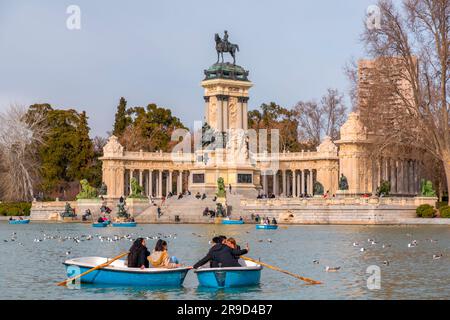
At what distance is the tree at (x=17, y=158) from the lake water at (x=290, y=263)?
41641mm

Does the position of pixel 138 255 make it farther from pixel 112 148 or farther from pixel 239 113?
pixel 112 148

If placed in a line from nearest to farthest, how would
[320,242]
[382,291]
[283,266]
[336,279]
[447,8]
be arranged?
1. [382,291]
2. [336,279]
3. [283,266]
4. [320,242]
5. [447,8]

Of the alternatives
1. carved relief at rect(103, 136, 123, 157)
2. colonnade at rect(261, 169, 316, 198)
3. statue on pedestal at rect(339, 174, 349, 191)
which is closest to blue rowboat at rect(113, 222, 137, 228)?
statue on pedestal at rect(339, 174, 349, 191)

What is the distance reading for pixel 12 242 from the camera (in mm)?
54281

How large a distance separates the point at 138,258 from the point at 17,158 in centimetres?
7683

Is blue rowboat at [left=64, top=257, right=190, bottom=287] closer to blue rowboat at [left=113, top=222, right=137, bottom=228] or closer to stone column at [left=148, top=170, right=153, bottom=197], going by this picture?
blue rowboat at [left=113, top=222, right=137, bottom=228]

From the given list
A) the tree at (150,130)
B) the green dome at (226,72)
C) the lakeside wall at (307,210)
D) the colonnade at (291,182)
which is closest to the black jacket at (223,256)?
the lakeside wall at (307,210)

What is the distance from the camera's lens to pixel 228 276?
29859 millimetres

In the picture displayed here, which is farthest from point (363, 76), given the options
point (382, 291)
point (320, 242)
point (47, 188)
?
point (382, 291)

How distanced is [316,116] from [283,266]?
263 feet

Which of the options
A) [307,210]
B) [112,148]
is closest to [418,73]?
[307,210]

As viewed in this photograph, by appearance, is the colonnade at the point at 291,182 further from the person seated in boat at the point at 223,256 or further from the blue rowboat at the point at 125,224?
the person seated in boat at the point at 223,256
